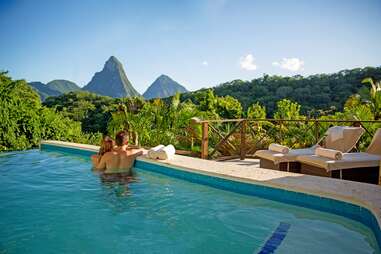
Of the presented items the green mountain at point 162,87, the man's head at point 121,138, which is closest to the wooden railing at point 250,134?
the man's head at point 121,138

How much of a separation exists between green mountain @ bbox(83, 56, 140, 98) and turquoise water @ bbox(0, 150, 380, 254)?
305 ft

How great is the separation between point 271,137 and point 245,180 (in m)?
4.10

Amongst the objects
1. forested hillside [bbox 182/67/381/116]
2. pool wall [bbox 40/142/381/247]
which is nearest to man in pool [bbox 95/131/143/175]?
pool wall [bbox 40/142/381/247]

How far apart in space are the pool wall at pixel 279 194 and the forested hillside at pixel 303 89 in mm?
22817

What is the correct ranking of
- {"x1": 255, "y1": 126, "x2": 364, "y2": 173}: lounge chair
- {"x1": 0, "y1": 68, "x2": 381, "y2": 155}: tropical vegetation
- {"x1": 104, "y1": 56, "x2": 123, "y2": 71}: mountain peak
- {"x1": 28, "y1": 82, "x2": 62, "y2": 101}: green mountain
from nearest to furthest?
1. {"x1": 255, "y1": 126, "x2": 364, "y2": 173}: lounge chair
2. {"x1": 0, "y1": 68, "x2": 381, "y2": 155}: tropical vegetation
3. {"x1": 28, "y1": 82, "x2": 62, "y2": 101}: green mountain
4. {"x1": 104, "y1": 56, "x2": 123, "y2": 71}: mountain peak

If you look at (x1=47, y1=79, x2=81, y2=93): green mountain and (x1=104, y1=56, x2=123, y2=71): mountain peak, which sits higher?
(x1=104, y1=56, x2=123, y2=71): mountain peak

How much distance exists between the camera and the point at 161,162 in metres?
6.27

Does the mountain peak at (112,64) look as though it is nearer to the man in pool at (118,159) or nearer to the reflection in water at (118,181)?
the man in pool at (118,159)

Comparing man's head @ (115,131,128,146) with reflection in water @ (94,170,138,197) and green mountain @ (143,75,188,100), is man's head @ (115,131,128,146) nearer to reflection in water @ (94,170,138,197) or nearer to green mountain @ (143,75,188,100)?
reflection in water @ (94,170,138,197)

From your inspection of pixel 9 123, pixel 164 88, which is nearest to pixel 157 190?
pixel 9 123

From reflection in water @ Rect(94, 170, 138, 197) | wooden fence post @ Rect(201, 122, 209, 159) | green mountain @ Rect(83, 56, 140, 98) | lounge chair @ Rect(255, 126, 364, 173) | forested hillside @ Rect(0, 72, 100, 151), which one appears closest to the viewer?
reflection in water @ Rect(94, 170, 138, 197)

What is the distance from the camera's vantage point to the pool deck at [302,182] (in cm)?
370

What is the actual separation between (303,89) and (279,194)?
96.8 feet

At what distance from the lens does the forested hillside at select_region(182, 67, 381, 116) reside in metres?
28.9
